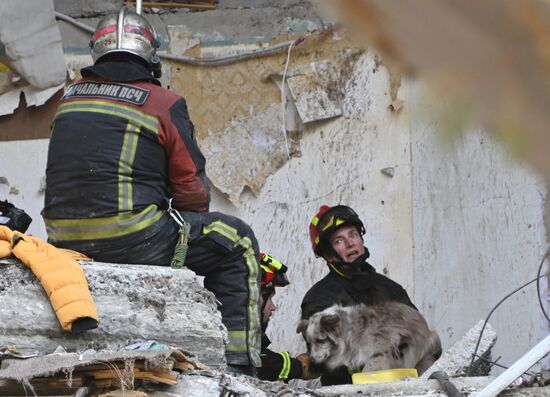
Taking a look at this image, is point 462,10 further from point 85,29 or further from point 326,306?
point 85,29

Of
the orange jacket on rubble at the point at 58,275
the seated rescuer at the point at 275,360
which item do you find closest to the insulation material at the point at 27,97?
the seated rescuer at the point at 275,360

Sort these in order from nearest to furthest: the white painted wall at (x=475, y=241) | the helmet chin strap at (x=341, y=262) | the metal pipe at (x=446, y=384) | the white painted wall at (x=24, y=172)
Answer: the metal pipe at (x=446, y=384), the helmet chin strap at (x=341, y=262), the white painted wall at (x=475, y=241), the white painted wall at (x=24, y=172)

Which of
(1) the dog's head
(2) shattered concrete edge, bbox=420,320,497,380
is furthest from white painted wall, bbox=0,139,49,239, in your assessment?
(2) shattered concrete edge, bbox=420,320,497,380

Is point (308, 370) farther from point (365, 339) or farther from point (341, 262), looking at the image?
point (341, 262)

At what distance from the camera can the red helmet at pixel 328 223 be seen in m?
6.67

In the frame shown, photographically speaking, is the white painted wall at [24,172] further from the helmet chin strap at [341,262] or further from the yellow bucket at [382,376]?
the yellow bucket at [382,376]

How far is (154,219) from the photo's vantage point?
502 centimetres

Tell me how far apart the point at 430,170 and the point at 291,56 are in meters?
1.35

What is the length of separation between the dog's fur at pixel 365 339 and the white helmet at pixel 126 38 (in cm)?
168

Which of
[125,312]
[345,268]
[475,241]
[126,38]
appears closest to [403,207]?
[475,241]

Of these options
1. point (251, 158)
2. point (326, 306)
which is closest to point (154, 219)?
point (326, 306)

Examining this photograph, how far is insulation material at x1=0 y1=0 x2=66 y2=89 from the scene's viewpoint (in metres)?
7.52

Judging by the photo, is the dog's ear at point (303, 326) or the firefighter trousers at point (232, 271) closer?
the firefighter trousers at point (232, 271)

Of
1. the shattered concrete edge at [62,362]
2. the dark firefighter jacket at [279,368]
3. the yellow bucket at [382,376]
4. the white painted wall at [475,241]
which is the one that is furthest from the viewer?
the white painted wall at [475,241]
